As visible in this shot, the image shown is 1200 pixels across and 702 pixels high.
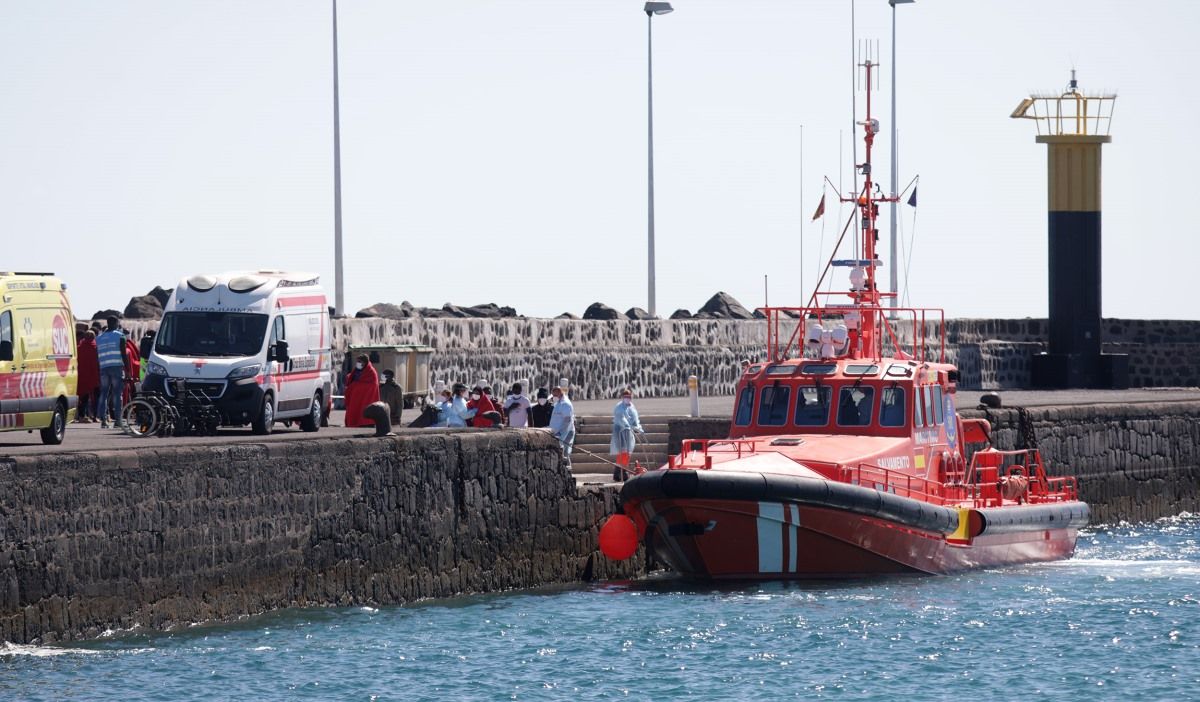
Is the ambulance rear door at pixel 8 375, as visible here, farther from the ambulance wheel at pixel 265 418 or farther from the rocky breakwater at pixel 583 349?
the rocky breakwater at pixel 583 349

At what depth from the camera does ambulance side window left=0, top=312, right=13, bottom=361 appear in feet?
65.3

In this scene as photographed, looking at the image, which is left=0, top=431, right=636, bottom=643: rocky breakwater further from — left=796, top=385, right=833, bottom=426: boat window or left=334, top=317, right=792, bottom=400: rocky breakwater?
left=334, top=317, right=792, bottom=400: rocky breakwater

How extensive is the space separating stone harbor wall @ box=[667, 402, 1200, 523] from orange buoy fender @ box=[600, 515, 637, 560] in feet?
32.1

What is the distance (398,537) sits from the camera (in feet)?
70.1

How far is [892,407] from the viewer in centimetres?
2320

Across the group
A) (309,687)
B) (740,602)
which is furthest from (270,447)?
(740,602)

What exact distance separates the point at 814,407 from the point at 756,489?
283cm

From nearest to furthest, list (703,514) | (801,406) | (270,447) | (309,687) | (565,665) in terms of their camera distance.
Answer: (309,687), (565,665), (270,447), (703,514), (801,406)

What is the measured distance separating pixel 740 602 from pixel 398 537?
3.43 metres

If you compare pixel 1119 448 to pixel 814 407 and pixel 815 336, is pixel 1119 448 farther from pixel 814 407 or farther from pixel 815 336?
Answer: pixel 814 407

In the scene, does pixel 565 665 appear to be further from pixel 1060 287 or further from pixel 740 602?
pixel 1060 287

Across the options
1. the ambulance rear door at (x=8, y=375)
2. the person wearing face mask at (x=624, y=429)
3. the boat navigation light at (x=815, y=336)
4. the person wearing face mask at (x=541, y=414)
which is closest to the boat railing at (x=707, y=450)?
the boat navigation light at (x=815, y=336)

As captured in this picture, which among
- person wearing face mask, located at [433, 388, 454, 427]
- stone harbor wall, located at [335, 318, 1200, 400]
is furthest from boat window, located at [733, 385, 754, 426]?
stone harbor wall, located at [335, 318, 1200, 400]

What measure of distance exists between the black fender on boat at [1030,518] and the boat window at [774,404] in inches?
90.3
